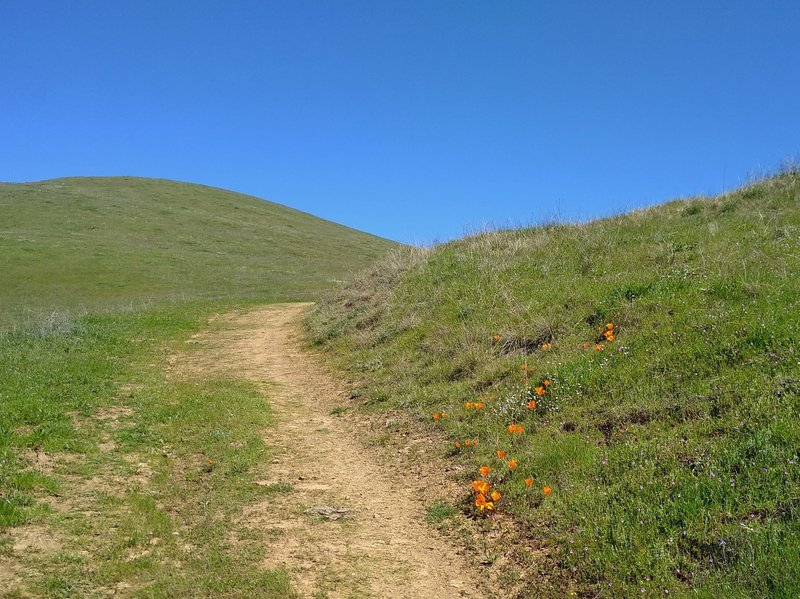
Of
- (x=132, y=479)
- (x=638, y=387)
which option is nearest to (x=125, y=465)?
(x=132, y=479)

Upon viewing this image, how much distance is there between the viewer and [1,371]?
10305mm

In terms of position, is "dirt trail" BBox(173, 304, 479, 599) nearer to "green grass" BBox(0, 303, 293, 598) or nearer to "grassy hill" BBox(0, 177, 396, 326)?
"green grass" BBox(0, 303, 293, 598)

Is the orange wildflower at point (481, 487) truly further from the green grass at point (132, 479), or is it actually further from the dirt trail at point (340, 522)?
the green grass at point (132, 479)

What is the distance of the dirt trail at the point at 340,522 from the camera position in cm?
460

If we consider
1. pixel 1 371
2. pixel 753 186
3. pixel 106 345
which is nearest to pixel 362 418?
pixel 1 371

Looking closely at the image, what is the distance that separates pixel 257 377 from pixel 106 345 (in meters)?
5.06

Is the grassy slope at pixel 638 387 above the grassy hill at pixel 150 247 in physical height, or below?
below

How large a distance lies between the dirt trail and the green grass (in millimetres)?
256

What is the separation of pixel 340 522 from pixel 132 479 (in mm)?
2620

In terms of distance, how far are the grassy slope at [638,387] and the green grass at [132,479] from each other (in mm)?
2435

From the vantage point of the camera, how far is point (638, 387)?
6281 mm

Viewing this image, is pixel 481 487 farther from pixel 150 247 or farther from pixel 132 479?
pixel 150 247

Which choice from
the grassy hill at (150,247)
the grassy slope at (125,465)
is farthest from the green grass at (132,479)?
the grassy hill at (150,247)

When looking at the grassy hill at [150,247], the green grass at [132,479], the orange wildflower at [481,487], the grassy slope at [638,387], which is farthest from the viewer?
the grassy hill at [150,247]
